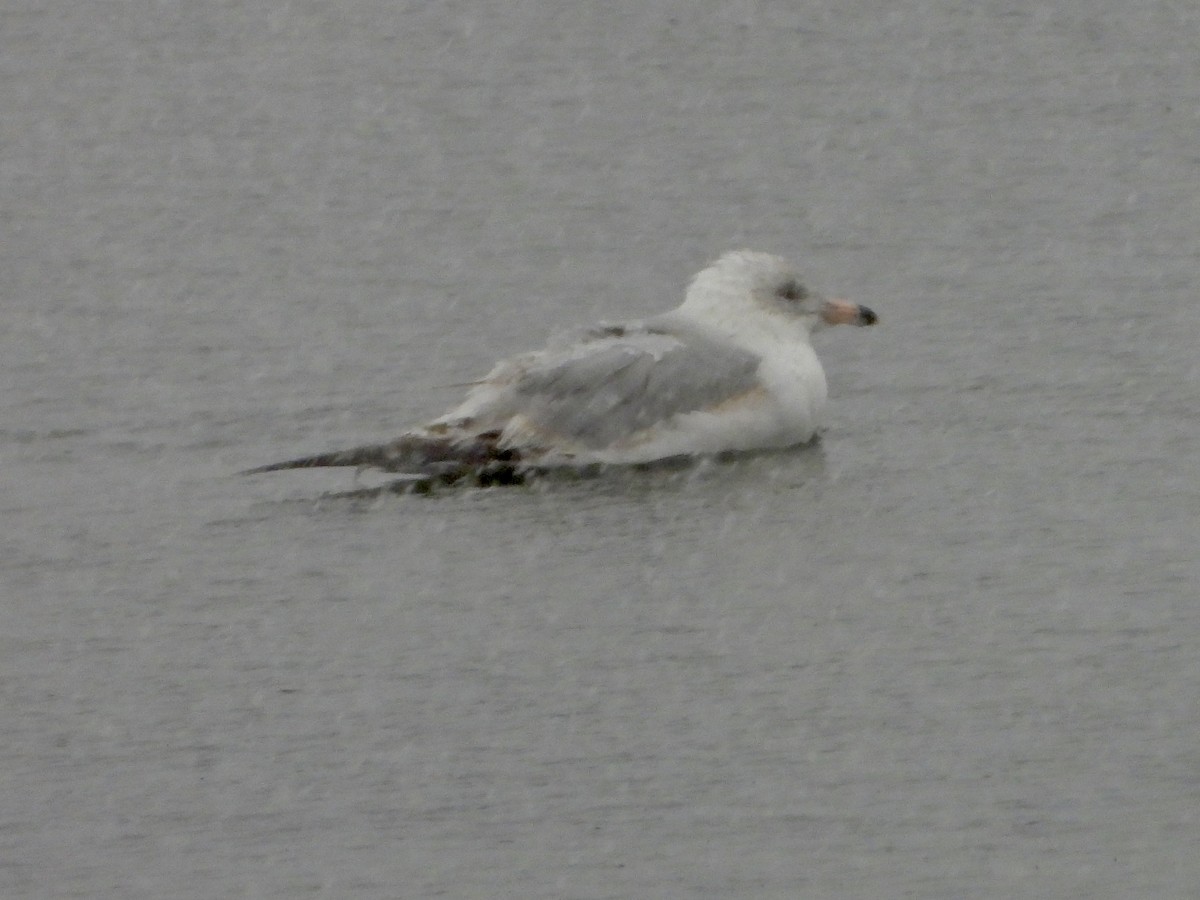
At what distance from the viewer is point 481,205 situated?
15969mm

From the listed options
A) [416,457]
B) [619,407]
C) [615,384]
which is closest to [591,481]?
[619,407]

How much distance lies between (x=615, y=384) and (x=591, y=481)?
432 millimetres

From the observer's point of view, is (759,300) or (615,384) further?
(759,300)

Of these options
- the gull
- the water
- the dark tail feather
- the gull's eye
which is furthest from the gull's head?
the dark tail feather

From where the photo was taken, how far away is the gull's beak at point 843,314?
13055 millimetres

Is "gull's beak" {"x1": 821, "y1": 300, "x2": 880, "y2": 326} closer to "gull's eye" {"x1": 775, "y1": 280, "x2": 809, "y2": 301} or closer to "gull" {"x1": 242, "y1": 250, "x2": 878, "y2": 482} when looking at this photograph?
"gull's eye" {"x1": 775, "y1": 280, "x2": 809, "y2": 301}

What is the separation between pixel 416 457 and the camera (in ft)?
Result: 38.9

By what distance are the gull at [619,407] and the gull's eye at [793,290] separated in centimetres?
37

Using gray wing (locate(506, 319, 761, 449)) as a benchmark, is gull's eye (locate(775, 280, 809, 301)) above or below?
above

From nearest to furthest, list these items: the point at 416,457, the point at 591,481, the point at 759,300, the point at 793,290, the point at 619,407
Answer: the point at 416,457, the point at 591,481, the point at 619,407, the point at 759,300, the point at 793,290

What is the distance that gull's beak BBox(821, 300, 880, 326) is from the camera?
13055 mm

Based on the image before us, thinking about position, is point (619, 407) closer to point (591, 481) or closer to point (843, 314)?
point (591, 481)

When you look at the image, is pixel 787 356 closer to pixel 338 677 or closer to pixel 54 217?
pixel 338 677

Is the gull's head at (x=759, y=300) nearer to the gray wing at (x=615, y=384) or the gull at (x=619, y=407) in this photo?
the gull at (x=619, y=407)
